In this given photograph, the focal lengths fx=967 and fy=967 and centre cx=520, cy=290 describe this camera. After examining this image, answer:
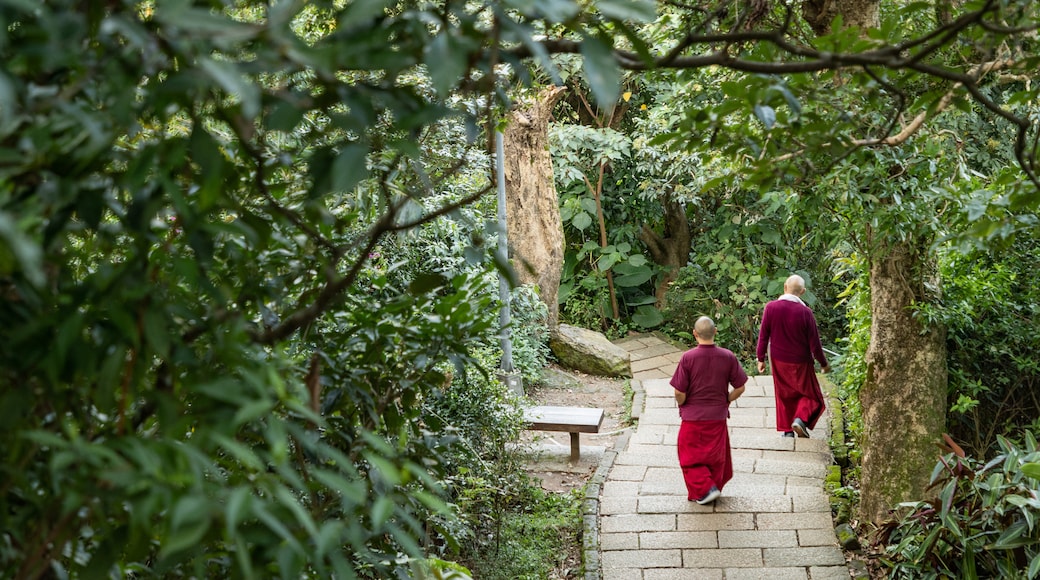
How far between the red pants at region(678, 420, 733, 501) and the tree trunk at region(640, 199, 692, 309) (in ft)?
21.8

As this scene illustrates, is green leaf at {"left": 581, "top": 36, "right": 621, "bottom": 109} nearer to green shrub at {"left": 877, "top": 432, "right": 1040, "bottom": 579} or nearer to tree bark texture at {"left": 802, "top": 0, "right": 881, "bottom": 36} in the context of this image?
green shrub at {"left": 877, "top": 432, "right": 1040, "bottom": 579}

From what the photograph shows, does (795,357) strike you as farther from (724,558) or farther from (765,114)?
(765,114)

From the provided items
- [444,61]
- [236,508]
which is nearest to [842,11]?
[444,61]

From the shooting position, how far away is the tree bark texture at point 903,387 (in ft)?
19.4

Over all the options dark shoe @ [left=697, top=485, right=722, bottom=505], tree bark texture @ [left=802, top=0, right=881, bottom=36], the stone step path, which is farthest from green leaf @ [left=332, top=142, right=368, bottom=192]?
dark shoe @ [left=697, top=485, right=722, bottom=505]

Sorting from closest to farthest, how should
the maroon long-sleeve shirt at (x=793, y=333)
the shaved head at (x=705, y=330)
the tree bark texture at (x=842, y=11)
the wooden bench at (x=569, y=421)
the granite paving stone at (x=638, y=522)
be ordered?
the tree bark texture at (x=842, y=11) < the granite paving stone at (x=638, y=522) < the shaved head at (x=705, y=330) < the wooden bench at (x=569, y=421) < the maroon long-sleeve shirt at (x=793, y=333)

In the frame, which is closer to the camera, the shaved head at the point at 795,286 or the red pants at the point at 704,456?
the red pants at the point at 704,456

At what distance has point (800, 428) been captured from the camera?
328 inches

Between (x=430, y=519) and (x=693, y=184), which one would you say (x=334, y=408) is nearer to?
(x=430, y=519)

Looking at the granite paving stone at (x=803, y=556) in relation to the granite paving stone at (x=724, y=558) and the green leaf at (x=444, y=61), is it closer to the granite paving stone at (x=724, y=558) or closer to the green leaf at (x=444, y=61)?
the granite paving stone at (x=724, y=558)

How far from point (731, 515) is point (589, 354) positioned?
487 cm

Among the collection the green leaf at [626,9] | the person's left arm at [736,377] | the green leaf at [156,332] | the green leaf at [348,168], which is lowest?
the person's left arm at [736,377]

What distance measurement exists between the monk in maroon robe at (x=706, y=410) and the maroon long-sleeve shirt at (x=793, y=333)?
1482mm

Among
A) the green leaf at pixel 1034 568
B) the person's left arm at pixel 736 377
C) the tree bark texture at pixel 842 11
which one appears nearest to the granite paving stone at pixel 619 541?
the person's left arm at pixel 736 377
